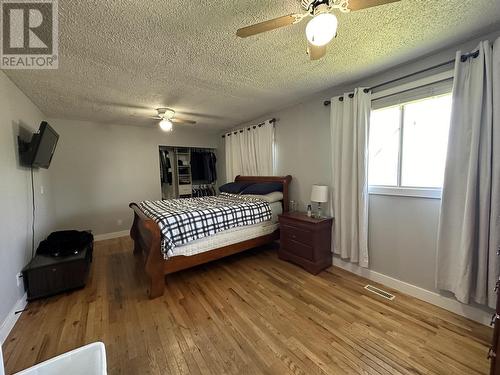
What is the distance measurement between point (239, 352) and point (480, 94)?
2718 mm

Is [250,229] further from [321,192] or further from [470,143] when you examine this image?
[470,143]

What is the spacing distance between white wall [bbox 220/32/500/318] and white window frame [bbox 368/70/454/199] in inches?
2.2

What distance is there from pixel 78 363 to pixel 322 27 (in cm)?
200

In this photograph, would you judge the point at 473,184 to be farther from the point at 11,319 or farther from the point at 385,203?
the point at 11,319

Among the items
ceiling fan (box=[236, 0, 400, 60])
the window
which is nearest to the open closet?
the window

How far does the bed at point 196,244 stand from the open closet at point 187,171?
6.07ft

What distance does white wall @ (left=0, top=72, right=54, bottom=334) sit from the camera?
1.75 metres

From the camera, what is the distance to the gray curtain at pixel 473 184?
1.57 metres

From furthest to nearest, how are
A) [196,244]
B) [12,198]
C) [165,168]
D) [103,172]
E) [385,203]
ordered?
[165,168]
[103,172]
[196,244]
[385,203]
[12,198]

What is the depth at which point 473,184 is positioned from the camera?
1653 millimetres

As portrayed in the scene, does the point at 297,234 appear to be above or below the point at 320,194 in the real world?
below

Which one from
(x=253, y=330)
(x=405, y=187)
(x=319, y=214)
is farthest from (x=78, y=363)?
(x=405, y=187)

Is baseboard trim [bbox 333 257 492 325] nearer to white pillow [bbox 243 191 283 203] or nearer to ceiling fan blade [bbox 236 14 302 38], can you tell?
white pillow [bbox 243 191 283 203]

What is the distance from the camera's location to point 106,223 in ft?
13.4
